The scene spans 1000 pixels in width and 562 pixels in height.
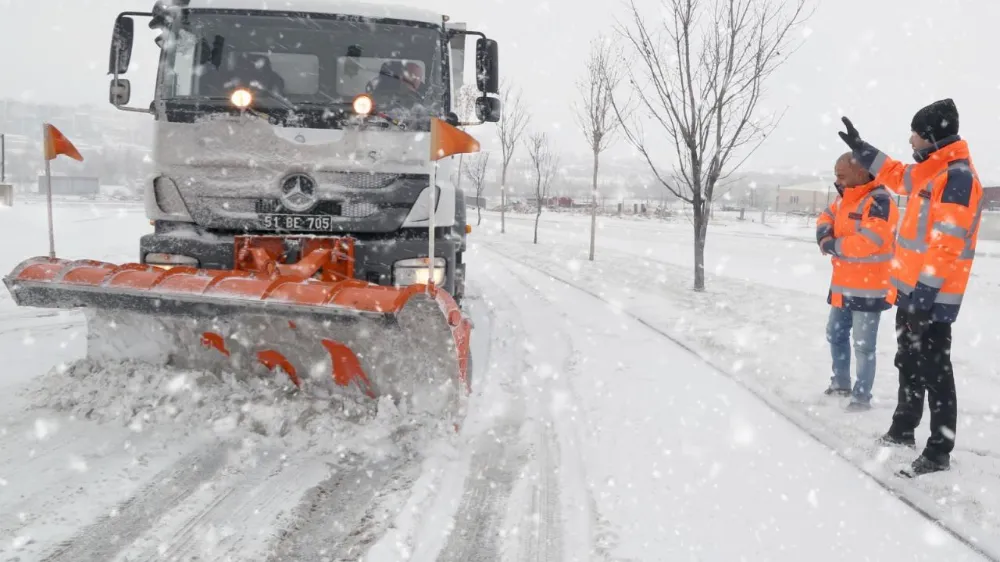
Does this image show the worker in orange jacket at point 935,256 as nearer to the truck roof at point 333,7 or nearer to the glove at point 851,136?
the glove at point 851,136

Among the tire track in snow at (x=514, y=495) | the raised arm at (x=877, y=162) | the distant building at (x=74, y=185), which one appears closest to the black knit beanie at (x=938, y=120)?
the raised arm at (x=877, y=162)

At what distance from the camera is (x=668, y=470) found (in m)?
3.17

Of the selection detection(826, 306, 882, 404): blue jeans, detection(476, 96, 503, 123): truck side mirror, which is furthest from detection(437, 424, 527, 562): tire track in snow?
detection(476, 96, 503, 123): truck side mirror

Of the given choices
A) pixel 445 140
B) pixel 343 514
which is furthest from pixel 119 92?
pixel 343 514

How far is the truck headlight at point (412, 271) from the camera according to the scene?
4246 millimetres

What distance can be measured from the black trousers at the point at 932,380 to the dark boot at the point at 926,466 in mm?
21

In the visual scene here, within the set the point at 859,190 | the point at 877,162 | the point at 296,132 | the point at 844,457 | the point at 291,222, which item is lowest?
the point at 844,457

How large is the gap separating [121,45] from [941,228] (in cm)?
562

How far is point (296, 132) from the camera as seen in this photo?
429 cm

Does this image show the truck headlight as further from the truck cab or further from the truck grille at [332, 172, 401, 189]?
the truck grille at [332, 172, 401, 189]

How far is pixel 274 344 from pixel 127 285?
793 mm

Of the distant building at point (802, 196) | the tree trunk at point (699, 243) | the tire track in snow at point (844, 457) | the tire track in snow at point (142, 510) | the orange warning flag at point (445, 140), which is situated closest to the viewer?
the tire track in snow at point (142, 510)

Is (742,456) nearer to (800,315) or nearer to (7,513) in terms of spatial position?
(7,513)

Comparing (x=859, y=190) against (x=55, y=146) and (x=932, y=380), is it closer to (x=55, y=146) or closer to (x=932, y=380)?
(x=932, y=380)
